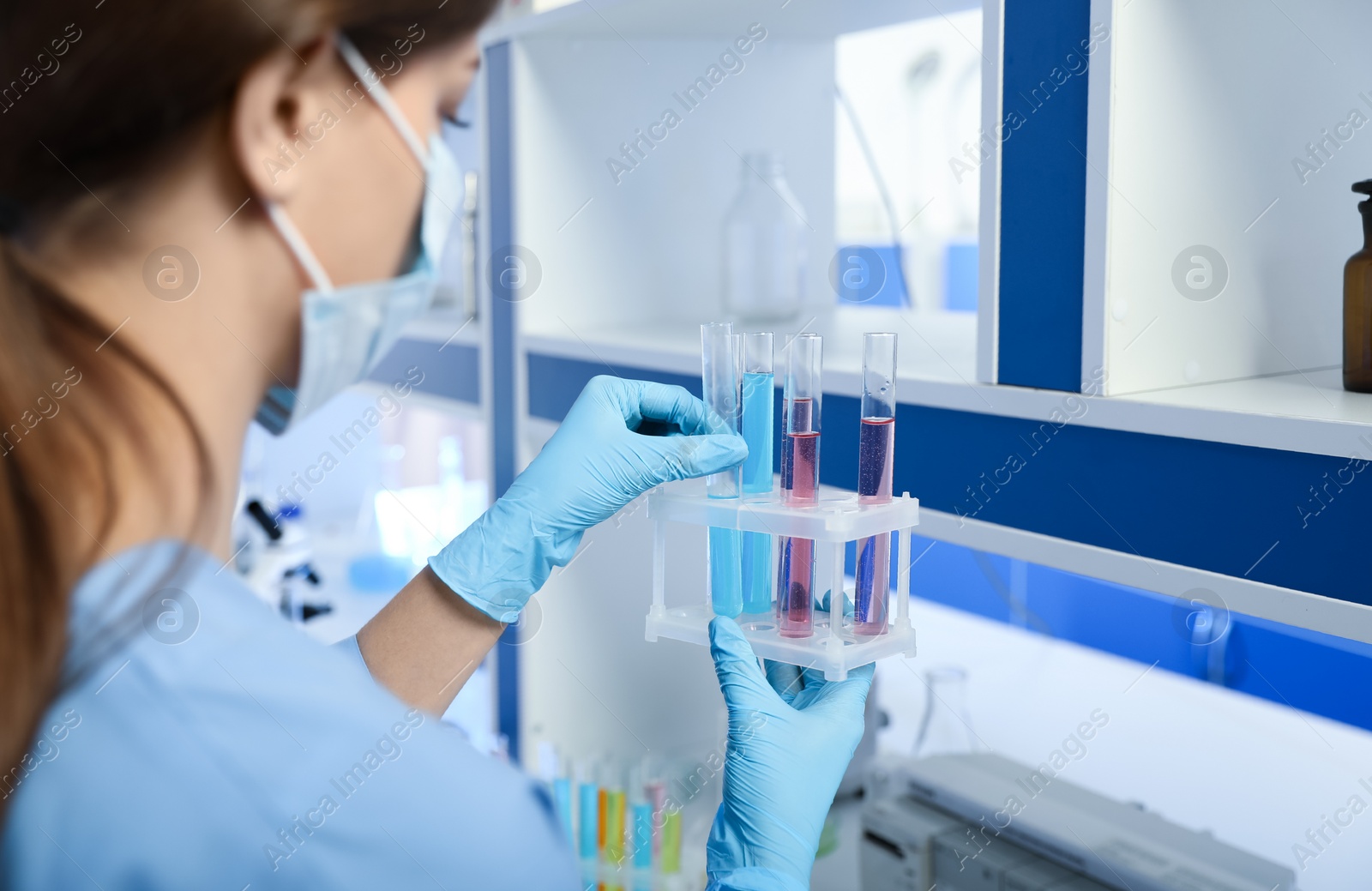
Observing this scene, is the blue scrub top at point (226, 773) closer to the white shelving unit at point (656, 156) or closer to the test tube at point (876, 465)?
the test tube at point (876, 465)

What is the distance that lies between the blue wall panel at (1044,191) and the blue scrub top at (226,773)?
61 centimetres

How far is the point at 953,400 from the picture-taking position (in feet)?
3.44

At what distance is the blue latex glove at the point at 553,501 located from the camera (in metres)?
1.02

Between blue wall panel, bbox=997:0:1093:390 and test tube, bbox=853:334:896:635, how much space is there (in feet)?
0.51

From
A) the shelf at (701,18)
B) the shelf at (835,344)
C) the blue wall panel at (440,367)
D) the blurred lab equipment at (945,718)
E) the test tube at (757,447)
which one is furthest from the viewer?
the blurred lab equipment at (945,718)

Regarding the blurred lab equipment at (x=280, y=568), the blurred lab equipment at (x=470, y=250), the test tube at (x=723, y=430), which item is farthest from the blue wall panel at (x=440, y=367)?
the test tube at (x=723, y=430)

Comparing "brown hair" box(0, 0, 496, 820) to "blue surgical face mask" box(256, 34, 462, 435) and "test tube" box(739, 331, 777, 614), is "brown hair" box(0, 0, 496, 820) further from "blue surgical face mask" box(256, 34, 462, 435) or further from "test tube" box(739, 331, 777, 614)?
"test tube" box(739, 331, 777, 614)

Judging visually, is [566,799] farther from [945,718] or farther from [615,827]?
[945,718]

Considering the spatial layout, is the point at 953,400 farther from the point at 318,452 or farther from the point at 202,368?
the point at 318,452

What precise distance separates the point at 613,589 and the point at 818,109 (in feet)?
2.90

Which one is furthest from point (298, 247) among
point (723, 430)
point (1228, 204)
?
point (1228, 204)

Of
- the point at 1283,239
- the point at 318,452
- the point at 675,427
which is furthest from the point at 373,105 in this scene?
the point at 318,452

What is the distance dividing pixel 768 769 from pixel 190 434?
52 cm

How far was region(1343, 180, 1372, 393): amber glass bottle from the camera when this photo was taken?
935 mm
